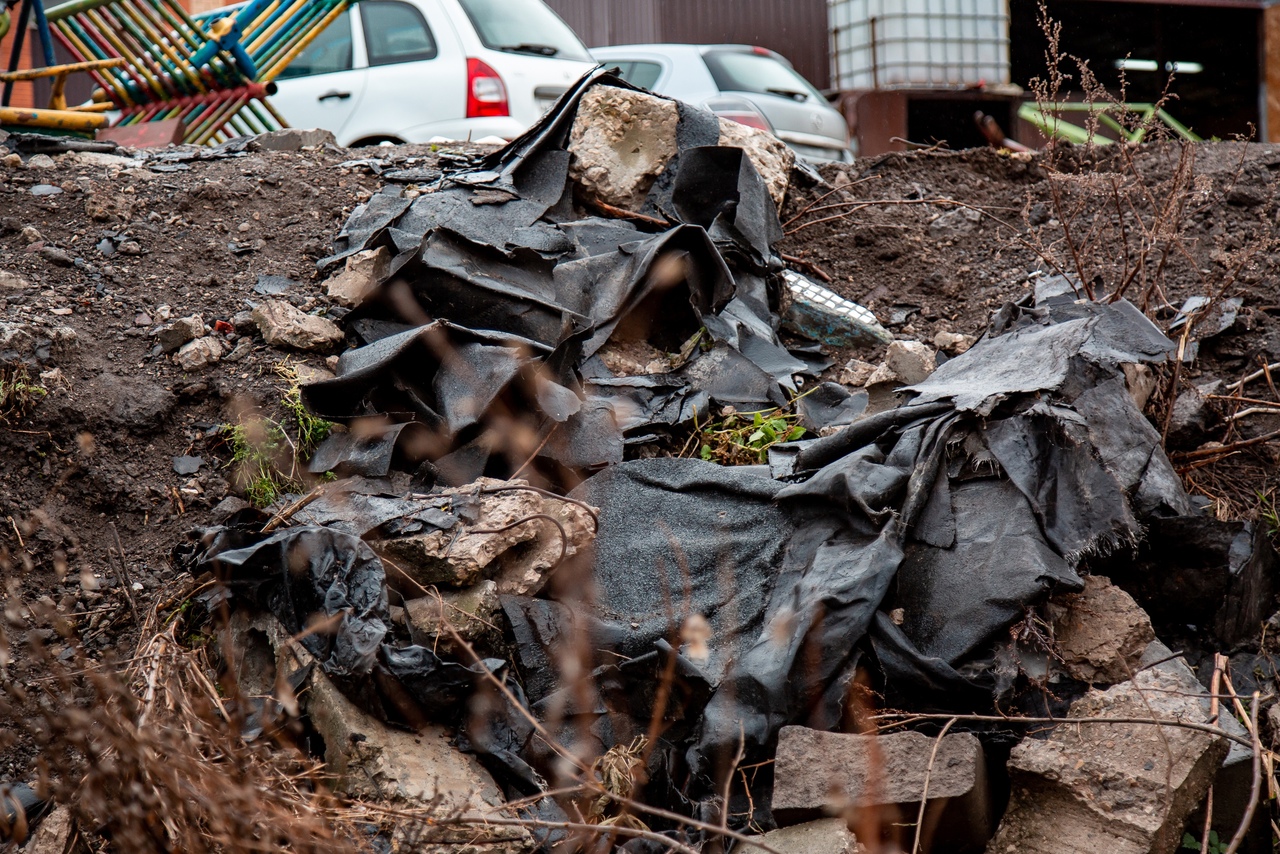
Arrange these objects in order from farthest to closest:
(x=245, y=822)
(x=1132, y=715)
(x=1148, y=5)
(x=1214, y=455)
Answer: (x=1148, y=5)
(x=1214, y=455)
(x=1132, y=715)
(x=245, y=822)

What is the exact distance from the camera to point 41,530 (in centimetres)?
318

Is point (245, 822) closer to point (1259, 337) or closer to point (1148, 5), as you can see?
point (1259, 337)

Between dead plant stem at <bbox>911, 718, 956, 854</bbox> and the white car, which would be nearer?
dead plant stem at <bbox>911, 718, 956, 854</bbox>

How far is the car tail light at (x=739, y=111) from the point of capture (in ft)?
21.8

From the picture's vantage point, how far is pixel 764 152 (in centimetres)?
505

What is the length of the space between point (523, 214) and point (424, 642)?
6.67ft

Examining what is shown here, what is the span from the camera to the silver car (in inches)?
296

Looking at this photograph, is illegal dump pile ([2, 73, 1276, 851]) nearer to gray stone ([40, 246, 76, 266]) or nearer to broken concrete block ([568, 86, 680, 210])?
gray stone ([40, 246, 76, 266])

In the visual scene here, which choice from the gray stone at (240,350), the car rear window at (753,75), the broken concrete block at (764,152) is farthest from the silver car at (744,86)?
the gray stone at (240,350)

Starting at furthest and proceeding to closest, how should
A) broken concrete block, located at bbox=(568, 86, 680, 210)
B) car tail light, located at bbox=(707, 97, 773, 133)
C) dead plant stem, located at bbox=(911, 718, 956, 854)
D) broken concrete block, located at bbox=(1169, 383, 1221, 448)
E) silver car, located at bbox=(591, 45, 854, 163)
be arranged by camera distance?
1. silver car, located at bbox=(591, 45, 854, 163)
2. car tail light, located at bbox=(707, 97, 773, 133)
3. broken concrete block, located at bbox=(568, 86, 680, 210)
4. broken concrete block, located at bbox=(1169, 383, 1221, 448)
5. dead plant stem, located at bbox=(911, 718, 956, 854)

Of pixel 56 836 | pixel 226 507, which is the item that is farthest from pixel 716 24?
pixel 56 836

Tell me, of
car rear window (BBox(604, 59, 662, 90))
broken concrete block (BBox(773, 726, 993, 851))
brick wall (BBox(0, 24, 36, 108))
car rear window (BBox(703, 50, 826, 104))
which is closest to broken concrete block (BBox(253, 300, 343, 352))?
broken concrete block (BBox(773, 726, 993, 851))

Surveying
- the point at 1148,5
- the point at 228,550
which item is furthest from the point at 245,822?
the point at 1148,5

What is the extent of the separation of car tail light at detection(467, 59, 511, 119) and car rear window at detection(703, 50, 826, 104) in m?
2.13
